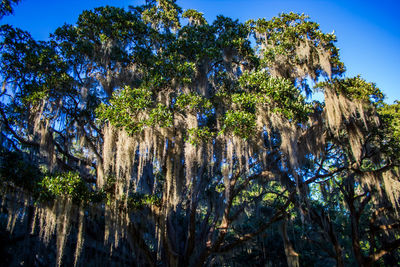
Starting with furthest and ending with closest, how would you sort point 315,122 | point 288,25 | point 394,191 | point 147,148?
point 288,25 < point 394,191 < point 315,122 < point 147,148

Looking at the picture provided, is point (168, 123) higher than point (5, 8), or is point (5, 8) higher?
point (5, 8)

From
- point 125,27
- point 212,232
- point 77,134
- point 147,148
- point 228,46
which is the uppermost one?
point 125,27

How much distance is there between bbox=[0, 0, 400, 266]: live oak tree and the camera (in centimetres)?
706

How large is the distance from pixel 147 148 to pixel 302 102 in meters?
5.14

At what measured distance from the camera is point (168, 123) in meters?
7.04

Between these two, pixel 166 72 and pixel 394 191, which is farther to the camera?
pixel 394 191

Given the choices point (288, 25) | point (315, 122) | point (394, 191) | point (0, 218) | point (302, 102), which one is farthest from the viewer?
point (0, 218)

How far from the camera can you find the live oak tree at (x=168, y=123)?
23.2 ft

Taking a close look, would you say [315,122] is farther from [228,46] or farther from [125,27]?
[125,27]

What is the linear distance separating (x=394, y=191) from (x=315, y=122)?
4218mm

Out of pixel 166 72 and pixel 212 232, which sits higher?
pixel 166 72

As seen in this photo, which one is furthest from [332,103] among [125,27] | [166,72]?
[125,27]

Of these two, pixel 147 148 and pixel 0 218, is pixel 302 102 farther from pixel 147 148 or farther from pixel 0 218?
pixel 0 218

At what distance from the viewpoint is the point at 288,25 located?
9.84 meters
